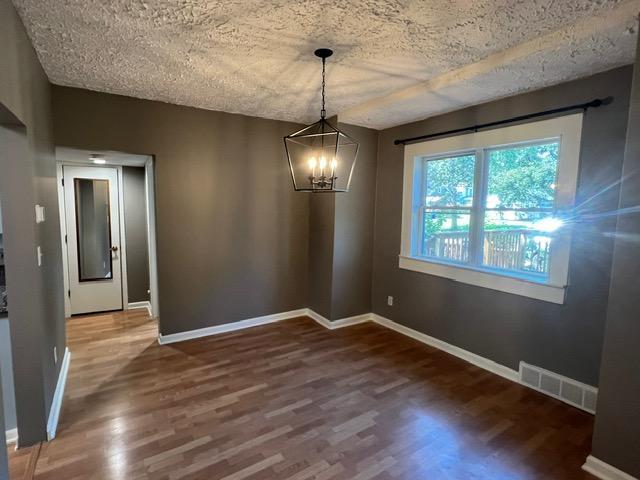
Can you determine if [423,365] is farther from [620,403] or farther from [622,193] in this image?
[622,193]

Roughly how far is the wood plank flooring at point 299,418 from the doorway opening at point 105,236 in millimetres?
1125

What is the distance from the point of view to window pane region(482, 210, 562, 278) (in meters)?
2.83

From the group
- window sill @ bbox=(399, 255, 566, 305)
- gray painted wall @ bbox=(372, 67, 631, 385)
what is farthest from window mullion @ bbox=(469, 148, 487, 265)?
gray painted wall @ bbox=(372, 67, 631, 385)

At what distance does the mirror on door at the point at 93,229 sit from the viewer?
14.8ft

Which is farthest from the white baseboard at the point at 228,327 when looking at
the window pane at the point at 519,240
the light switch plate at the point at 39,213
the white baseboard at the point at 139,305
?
the window pane at the point at 519,240

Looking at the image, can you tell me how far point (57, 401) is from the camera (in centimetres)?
251

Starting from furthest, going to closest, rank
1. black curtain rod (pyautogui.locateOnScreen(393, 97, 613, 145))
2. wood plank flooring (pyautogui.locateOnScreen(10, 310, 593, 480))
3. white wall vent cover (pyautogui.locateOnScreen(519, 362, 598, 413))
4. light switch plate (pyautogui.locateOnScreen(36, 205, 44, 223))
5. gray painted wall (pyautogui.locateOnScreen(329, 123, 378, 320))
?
gray painted wall (pyautogui.locateOnScreen(329, 123, 378, 320)) → white wall vent cover (pyautogui.locateOnScreen(519, 362, 598, 413)) → black curtain rod (pyautogui.locateOnScreen(393, 97, 613, 145)) → light switch plate (pyautogui.locateOnScreen(36, 205, 44, 223)) → wood plank flooring (pyautogui.locateOnScreen(10, 310, 593, 480))

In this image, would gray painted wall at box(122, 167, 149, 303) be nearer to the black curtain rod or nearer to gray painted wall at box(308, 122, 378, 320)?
gray painted wall at box(308, 122, 378, 320)

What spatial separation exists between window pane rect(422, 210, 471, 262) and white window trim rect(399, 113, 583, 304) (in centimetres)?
13

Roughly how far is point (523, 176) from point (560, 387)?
180cm

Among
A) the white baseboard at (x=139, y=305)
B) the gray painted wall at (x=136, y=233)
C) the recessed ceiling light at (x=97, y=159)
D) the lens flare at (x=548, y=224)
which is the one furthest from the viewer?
the white baseboard at (x=139, y=305)

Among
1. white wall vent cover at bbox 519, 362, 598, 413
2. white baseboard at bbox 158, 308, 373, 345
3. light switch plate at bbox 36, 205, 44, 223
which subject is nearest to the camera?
light switch plate at bbox 36, 205, 44, 223

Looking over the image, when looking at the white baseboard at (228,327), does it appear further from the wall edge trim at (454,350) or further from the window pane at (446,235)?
the window pane at (446,235)

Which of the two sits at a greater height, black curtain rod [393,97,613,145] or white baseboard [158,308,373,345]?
black curtain rod [393,97,613,145]
